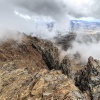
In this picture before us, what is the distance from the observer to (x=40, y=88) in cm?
3669

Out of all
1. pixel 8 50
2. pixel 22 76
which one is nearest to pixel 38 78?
pixel 22 76

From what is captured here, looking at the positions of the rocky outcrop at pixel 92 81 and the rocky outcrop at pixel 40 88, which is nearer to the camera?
the rocky outcrop at pixel 40 88

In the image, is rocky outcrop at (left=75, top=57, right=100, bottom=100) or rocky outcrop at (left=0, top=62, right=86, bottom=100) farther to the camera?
rocky outcrop at (left=75, top=57, right=100, bottom=100)

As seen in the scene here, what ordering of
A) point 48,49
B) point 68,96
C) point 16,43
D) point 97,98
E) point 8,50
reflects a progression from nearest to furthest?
point 68,96 < point 97,98 < point 8,50 < point 16,43 < point 48,49

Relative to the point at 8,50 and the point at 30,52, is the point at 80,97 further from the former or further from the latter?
the point at 30,52

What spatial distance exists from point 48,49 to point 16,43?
28.7 meters

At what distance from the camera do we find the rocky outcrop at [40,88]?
3403cm

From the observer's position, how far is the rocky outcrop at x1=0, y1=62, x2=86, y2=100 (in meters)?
34.0

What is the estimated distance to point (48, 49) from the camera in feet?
502

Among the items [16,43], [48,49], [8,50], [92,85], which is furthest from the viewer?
[48,49]

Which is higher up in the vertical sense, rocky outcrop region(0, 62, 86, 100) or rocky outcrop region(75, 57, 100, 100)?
rocky outcrop region(0, 62, 86, 100)

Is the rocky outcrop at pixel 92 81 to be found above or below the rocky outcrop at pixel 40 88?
below

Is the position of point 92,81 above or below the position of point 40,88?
below

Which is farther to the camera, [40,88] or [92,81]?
[92,81]
